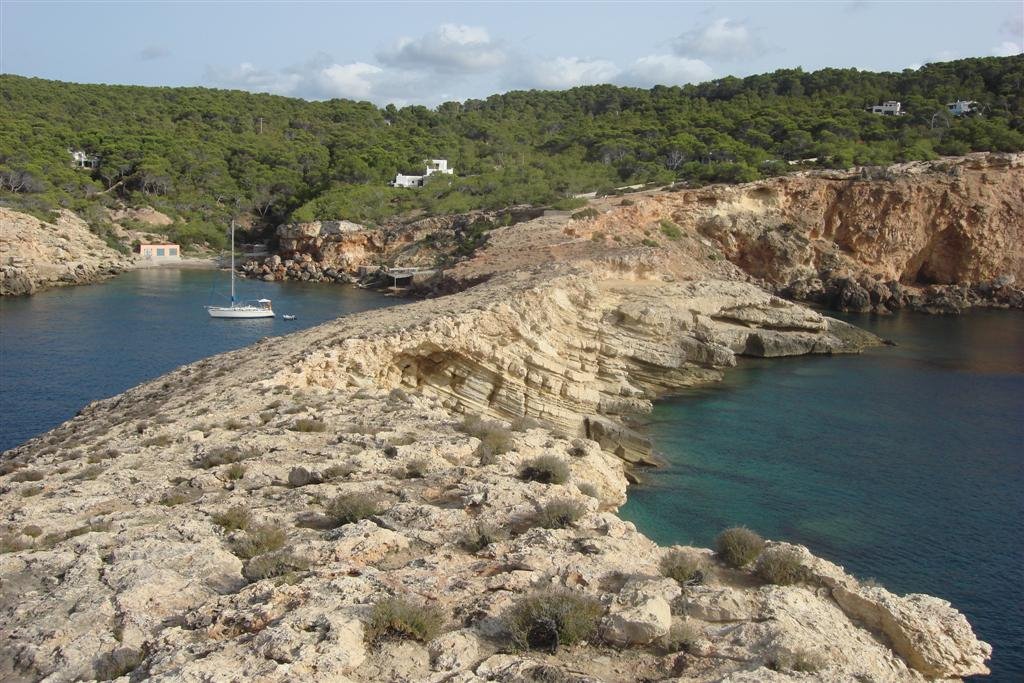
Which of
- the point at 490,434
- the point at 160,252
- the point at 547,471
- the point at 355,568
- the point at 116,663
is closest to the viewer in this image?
the point at 116,663

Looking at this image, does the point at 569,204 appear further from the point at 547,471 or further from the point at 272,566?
the point at 272,566

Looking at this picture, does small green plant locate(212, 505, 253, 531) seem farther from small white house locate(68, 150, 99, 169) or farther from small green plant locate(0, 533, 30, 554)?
small white house locate(68, 150, 99, 169)

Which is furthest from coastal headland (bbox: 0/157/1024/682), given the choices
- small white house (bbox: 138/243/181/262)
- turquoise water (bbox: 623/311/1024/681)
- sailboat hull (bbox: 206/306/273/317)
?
small white house (bbox: 138/243/181/262)

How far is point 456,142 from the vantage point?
93438mm

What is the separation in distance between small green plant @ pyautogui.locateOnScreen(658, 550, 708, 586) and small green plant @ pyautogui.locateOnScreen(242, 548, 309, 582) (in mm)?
3971

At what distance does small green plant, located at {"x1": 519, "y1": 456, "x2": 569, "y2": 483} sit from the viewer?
41.1 feet

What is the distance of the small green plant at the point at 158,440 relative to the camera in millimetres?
14886

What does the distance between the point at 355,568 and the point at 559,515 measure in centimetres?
262

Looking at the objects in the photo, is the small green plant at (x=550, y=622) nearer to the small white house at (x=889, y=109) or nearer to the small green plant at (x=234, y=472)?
the small green plant at (x=234, y=472)

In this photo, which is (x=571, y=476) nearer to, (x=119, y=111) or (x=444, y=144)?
(x=444, y=144)

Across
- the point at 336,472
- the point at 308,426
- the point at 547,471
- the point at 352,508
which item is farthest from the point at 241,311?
the point at 352,508

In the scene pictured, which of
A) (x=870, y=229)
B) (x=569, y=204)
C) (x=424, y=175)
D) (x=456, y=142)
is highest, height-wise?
(x=456, y=142)

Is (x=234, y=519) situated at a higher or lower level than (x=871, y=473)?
higher

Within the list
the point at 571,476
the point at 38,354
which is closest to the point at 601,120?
the point at 38,354
